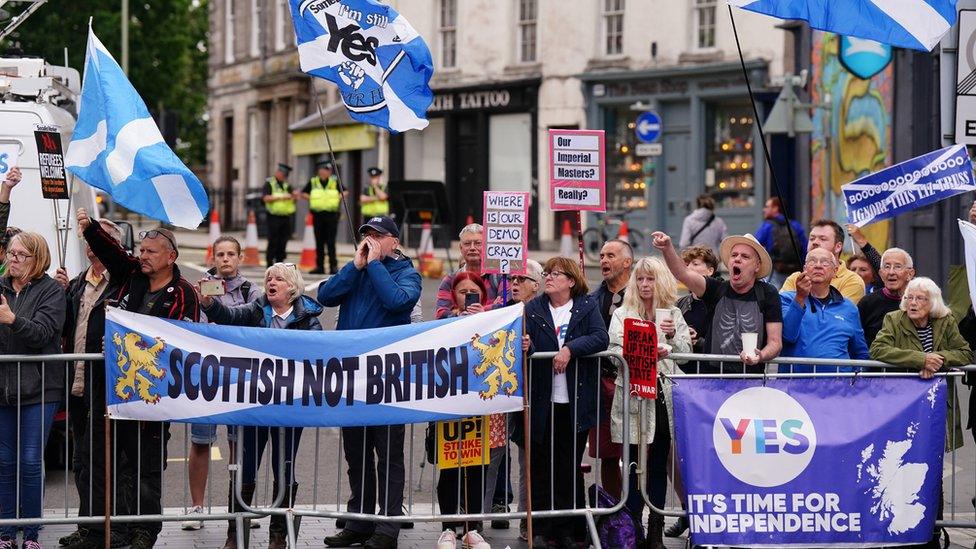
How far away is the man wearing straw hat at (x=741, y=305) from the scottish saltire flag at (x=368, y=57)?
81.0 inches

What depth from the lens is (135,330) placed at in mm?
8367

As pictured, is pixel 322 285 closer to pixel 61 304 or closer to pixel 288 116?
pixel 61 304

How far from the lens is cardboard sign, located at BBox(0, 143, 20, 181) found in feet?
36.7

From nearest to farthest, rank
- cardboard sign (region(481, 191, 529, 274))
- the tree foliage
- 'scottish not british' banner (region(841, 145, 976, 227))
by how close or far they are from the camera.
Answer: cardboard sign (region(481, 191, 529, 274)) < 'scottish not british' banner (region(841, 145, 976, 227)) < the tree foliage

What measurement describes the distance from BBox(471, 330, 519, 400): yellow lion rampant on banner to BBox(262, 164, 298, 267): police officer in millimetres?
16457

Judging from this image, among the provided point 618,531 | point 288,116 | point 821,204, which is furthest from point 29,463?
point 288,116

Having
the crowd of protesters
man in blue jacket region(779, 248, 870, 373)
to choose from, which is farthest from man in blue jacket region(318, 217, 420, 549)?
man in blue jacket region(779, 248, 870, 373)

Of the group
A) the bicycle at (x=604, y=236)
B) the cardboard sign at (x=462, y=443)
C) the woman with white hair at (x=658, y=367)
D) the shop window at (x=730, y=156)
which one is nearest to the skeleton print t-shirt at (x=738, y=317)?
the woman with white hair at (x=658, y=367)

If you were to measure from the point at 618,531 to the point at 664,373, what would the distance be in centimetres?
91

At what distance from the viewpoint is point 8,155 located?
11.2 meters

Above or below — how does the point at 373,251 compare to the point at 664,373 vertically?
above

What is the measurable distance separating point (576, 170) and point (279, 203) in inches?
586

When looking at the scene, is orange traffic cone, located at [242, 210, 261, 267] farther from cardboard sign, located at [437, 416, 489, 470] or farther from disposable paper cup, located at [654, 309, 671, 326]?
disposable paper cup, located at [654, 309, 671, 326]

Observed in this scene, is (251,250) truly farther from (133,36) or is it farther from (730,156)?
(133,36)
